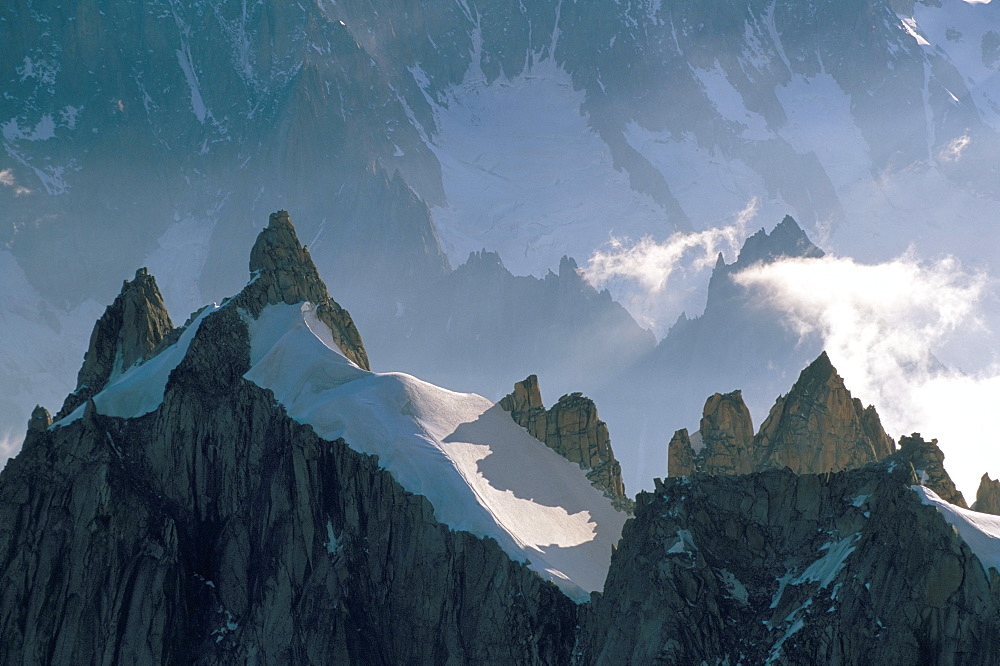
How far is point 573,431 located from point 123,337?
141 ft

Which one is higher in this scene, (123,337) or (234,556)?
(123,337)

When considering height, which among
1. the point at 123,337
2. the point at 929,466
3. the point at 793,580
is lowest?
the point at 793,580

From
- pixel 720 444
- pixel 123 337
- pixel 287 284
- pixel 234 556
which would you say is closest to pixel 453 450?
pixel 234 556

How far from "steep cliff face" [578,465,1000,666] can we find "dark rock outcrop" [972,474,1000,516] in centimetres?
2472

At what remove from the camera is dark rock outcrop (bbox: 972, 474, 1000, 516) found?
121m

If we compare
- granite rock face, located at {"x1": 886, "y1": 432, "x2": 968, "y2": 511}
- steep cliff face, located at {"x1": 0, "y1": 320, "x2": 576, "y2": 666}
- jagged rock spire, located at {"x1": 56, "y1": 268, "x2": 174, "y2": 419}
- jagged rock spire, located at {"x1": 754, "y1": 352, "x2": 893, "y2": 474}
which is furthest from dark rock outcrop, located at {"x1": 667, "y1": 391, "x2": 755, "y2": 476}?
jagged rock spire, located at {"x1": 56, "y1": 268, "x2": 174, "y2": 419}

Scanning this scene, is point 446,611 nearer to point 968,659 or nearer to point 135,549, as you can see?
point 135,549

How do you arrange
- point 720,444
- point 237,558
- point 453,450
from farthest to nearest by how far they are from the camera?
point 720,444 → point 453,450 → point 237,558

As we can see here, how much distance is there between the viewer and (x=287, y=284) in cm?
14088

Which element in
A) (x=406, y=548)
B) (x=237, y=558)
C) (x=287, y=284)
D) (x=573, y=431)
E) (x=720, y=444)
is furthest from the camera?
(x=287, y=284)

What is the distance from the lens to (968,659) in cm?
8838

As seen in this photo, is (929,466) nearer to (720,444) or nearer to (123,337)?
(720,444)

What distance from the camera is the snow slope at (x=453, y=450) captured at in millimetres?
116375

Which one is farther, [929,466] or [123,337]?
[123,337]
